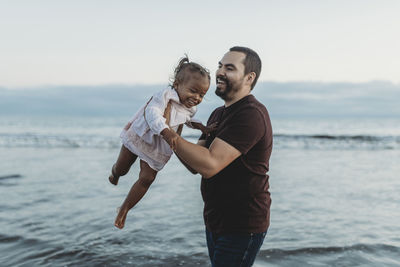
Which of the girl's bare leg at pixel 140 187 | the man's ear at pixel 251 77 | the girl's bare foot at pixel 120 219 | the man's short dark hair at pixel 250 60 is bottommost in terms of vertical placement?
the girl's bare foot at pixel 120 219

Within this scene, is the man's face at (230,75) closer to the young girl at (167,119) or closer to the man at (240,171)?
the man at (240,171)

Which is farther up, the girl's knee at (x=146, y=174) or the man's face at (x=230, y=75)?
the man's face at (x=230, y=75)

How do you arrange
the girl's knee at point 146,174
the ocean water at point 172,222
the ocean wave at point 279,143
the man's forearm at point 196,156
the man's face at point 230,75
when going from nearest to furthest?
the man's forearm at point 196,156 < the man's face at point 230,75 < the girl's knee at point 146,174 < the ocean water at point 172,222 < the ocean wave at point 279,143

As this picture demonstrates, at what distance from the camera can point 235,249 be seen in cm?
264

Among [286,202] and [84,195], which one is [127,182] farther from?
[286,202]

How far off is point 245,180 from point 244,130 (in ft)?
1.17

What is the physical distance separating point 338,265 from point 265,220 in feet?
10.0

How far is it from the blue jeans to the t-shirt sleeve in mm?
625

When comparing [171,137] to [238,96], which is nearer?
[171,137]

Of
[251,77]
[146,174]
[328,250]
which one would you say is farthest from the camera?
[328,250]

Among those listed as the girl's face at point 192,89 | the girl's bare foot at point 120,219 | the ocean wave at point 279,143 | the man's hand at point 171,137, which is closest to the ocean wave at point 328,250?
the girl's bare foot at point 120,219

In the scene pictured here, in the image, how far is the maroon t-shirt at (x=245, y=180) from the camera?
2508mm

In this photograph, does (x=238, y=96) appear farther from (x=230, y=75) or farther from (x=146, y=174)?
(x=146, y=174)

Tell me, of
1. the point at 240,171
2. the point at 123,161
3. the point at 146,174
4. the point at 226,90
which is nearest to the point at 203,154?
the point at 240,171
